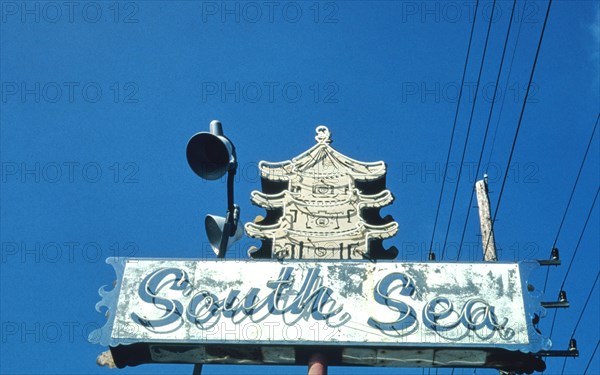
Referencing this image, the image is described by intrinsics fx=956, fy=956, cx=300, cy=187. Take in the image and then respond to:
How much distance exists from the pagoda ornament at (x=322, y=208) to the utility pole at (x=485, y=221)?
3213mm

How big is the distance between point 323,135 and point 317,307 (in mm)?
3028

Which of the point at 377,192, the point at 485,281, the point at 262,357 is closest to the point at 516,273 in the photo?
the point at 485,281

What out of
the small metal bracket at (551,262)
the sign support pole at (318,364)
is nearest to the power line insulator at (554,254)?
the small metal bracket at (551,262)

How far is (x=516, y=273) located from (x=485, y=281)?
0.41 meters

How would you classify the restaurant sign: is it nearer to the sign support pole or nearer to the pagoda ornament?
the sign support pole

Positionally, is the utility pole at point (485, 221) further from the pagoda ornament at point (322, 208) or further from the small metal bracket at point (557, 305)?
the pagoda ornament at point (322, 208)

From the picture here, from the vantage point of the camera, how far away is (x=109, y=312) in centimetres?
1204

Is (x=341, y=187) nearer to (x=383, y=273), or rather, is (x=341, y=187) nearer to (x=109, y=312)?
(x=383, y=273)

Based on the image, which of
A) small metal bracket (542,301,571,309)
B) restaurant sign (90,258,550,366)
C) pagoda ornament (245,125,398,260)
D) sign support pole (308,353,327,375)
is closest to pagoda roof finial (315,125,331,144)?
pagoda ornament (245,125,398,260)

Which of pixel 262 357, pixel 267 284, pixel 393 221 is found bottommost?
pixel 262 357

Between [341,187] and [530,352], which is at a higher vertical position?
[341,187]

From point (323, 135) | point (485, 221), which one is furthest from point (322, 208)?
point (485, 221)

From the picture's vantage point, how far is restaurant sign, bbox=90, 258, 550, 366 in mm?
11672

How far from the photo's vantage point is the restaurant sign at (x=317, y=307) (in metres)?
11.7
